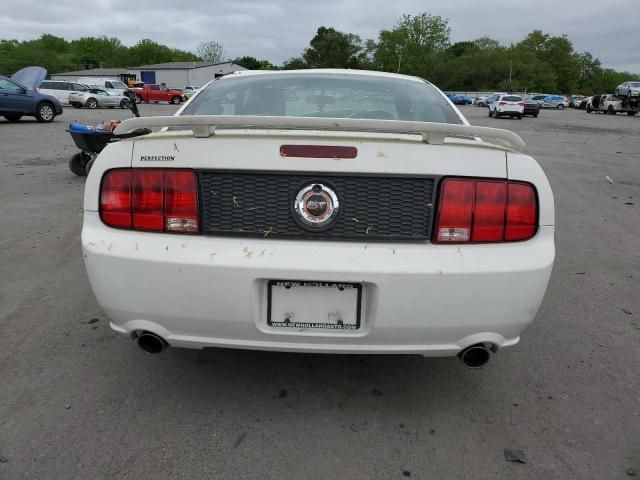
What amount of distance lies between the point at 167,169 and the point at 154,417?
1104mm

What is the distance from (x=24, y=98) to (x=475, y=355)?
20457 millimetres

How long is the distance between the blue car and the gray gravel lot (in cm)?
1728

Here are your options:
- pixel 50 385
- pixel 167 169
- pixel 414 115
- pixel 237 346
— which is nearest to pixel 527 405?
pixel 237 346

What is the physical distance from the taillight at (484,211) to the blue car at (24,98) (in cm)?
1952

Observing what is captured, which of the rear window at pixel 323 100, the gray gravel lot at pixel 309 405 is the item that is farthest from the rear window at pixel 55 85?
the rear window at pixel 323 100

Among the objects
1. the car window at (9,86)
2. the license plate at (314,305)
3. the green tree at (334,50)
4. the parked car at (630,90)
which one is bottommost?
the license plate at (314,305)

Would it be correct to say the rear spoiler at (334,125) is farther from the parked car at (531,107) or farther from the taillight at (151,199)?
the parked car at (531,107)

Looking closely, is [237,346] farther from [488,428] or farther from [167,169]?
[488,428]

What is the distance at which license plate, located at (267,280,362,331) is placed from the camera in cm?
207

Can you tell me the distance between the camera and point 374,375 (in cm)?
279

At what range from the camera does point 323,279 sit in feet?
6.64

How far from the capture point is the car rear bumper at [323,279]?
203cm

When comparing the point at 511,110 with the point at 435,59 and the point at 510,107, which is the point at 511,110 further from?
the point at 435,59

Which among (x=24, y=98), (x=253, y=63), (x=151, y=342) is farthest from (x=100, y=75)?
(x=151, y=342)
